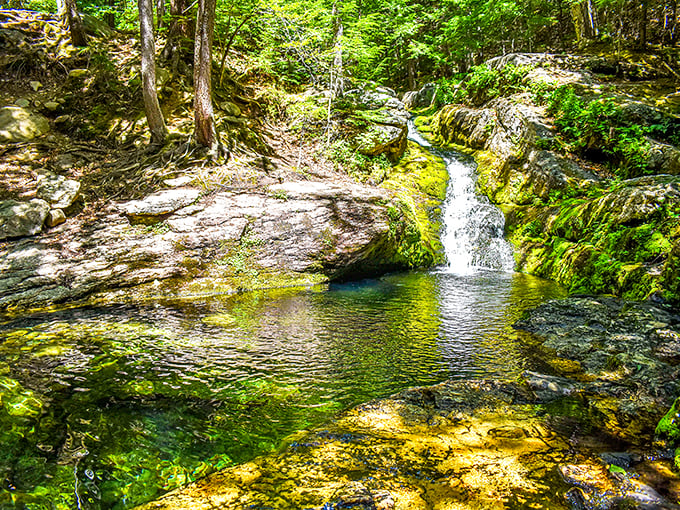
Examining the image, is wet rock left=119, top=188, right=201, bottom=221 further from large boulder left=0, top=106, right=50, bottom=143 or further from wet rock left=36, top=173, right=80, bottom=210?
large boulder left=0, top=106, right=50, bottom=143

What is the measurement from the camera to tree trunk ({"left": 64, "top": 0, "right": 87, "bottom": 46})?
33.3 feet

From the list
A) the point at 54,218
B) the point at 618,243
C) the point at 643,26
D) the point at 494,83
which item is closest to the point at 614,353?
the point at 618,243

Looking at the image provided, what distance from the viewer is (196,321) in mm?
5715

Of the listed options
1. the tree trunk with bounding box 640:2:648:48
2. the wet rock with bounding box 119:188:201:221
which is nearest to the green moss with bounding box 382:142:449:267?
the wet rock with bounding box 119:188:201:221

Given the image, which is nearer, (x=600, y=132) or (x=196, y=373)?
(x=196, y=373)

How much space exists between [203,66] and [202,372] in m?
8.04

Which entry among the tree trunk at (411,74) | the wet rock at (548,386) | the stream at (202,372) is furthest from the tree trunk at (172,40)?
the tree trunk at (411,74)

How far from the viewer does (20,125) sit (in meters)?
8.23

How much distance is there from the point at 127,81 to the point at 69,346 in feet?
30.1

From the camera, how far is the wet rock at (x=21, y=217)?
627 cm

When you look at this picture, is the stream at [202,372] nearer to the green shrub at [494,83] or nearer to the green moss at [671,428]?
the green moss at [671,428]

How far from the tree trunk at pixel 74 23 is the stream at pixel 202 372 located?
945cm

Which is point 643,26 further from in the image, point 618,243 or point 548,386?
point 548,386

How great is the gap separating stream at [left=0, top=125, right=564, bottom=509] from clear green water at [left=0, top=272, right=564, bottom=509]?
14 millimetres
